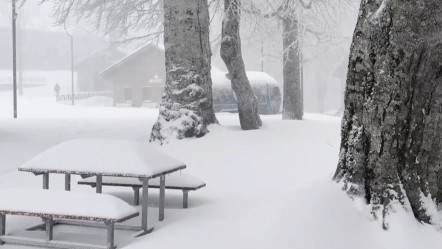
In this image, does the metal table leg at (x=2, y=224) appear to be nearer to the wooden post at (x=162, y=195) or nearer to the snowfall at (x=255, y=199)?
the snowfall at (x=255, y=199)

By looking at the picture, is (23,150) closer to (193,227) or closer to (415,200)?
(193,227)

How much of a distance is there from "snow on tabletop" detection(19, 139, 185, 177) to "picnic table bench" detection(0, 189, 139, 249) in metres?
0.32

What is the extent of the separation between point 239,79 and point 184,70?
238 centimetres

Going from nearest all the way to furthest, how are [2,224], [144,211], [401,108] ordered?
1. [401,108]
2. [2,224]
3. [144,211]

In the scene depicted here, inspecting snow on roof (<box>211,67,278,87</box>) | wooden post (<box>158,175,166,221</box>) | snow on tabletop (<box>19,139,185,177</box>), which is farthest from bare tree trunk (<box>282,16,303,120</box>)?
snow on tabletop (<box>19,139,185,177</box>)

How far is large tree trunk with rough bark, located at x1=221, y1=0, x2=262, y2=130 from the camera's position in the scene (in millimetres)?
12834

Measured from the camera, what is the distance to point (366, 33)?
5.05 meters

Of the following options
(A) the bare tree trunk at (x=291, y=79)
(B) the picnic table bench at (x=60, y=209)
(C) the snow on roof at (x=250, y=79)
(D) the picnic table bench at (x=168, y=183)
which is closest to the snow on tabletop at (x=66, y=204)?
(B) the picnic table bench at (x=60, y=209)

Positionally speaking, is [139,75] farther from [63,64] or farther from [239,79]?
[239,79]

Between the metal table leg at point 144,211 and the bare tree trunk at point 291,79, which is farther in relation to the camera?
the bare tree trunk at point 291,79

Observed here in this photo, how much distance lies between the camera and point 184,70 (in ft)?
36.3

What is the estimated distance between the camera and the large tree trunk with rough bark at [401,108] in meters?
4.87

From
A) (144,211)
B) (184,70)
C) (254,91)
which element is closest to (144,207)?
(144,211)

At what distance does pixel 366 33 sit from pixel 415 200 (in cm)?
150
